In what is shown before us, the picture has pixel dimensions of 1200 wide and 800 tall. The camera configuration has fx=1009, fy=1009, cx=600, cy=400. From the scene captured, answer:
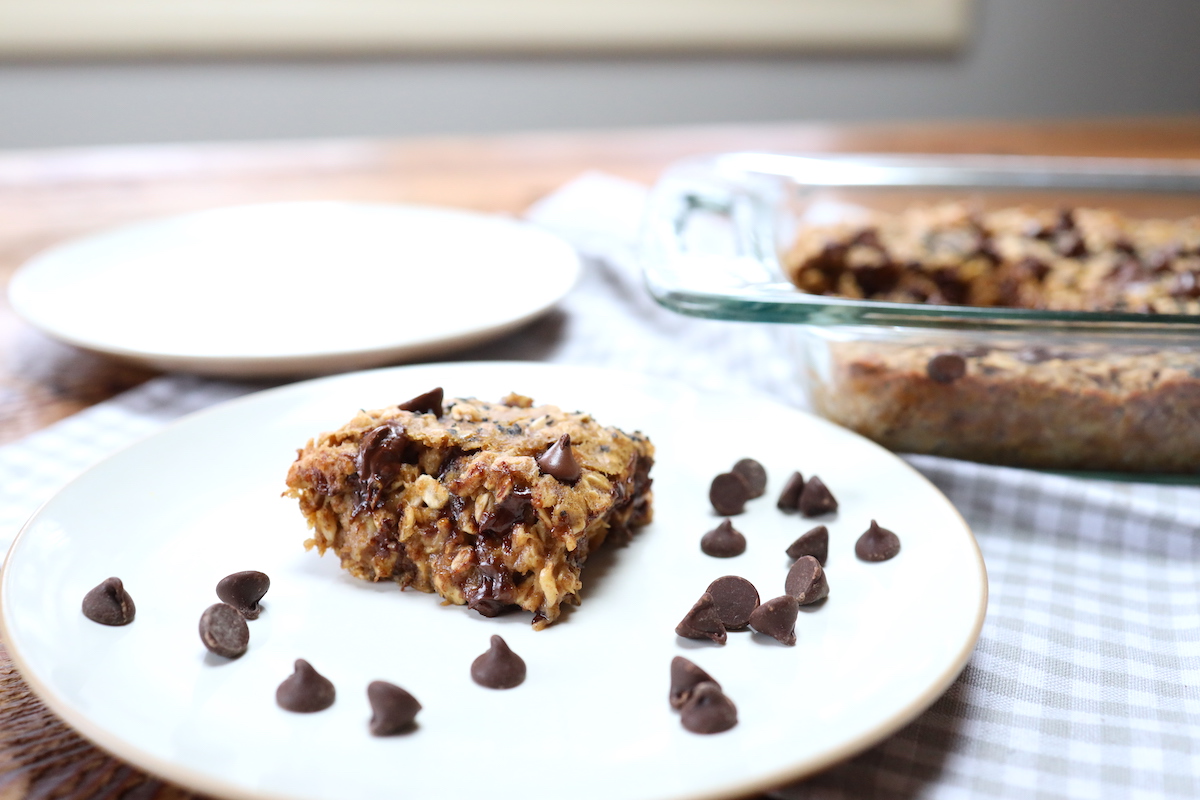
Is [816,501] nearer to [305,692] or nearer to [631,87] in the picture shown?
[305,692]

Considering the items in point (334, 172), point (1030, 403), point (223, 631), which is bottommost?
point (334, 172)

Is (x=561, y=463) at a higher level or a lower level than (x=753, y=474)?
higher

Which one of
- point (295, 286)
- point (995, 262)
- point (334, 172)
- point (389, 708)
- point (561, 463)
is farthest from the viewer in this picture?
point (334, 172)

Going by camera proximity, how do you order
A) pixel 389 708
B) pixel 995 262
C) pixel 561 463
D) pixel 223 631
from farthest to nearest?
pixel 995 262, pixel 561 463, pixel 223 631, pixel 389 708

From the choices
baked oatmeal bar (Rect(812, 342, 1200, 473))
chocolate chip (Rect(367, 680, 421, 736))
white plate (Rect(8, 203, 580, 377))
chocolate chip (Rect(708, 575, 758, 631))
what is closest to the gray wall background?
white plate (Rect(8, 203, 580, 377))

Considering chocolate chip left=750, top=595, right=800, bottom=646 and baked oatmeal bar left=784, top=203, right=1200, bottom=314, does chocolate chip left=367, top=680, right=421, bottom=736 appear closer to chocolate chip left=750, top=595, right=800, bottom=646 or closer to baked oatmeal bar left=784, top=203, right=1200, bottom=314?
chocolate chip left=750, top=595, right=800, bottom=646

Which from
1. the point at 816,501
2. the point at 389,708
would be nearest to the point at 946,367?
the point at 816,501

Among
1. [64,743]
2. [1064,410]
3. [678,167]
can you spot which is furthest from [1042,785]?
[678,167]

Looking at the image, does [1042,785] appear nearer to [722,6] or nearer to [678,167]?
[678,167]
